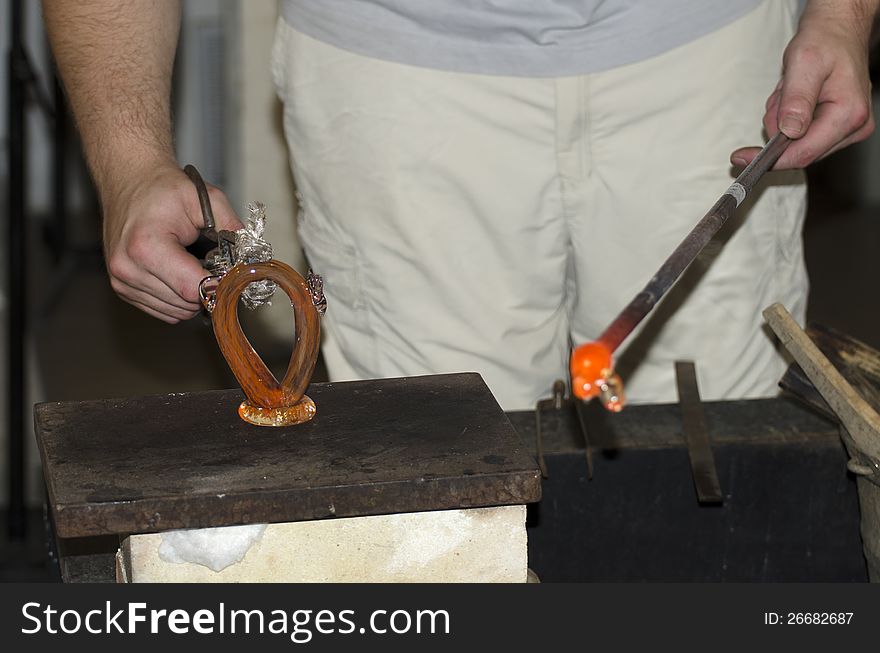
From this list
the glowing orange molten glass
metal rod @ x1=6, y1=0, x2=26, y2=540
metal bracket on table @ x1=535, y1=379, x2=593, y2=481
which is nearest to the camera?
the glowing orange molten glass

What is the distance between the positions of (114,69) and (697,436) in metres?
0.72

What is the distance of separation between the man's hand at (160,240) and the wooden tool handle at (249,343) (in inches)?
5.4

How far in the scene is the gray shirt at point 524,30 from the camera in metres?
1.34

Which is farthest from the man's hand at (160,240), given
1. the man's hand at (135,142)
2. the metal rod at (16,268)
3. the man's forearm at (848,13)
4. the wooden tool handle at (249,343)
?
the metal rod at (16,268)

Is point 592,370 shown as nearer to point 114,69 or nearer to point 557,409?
point 557,409

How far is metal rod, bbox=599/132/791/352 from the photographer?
31.1 inches

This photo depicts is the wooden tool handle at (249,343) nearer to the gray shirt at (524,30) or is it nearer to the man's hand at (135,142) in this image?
the man's hand at (135,142)

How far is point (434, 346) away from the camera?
57.8 inches

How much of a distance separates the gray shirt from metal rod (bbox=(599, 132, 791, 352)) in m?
0.22

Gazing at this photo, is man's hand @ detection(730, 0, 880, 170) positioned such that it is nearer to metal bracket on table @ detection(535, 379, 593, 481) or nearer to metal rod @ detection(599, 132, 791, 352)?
metal rod @ detection(599, 132, 791, 352)

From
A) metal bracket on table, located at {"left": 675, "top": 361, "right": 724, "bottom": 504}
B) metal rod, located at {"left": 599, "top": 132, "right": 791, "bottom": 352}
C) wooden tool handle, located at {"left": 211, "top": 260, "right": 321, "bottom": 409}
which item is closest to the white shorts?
metal bracket on table, located at {"left": 675, "top": 361, "right": 724, "bottom": 504}

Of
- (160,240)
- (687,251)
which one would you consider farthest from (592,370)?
(160,240)

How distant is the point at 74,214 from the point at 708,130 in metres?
3.83

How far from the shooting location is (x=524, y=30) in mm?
1353
